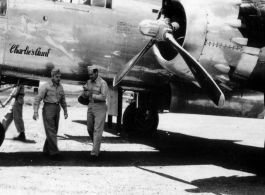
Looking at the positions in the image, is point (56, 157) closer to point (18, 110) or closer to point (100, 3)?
point (18, 110)

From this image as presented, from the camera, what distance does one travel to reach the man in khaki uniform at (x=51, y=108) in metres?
8.14

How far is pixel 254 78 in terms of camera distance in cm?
835

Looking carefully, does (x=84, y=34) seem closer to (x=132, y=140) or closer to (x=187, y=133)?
(x=132, y=140)

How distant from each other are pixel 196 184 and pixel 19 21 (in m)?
4.82

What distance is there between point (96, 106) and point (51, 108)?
0.92 metres

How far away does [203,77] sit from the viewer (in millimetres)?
7219

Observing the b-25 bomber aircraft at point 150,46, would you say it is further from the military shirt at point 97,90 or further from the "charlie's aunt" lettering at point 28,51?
the military shirt at point 97,90

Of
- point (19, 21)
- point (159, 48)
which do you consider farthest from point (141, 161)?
point (19, 21)

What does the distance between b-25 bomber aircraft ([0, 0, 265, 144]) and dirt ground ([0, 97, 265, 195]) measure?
49.4 inches

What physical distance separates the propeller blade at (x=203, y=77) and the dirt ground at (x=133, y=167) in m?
1.49

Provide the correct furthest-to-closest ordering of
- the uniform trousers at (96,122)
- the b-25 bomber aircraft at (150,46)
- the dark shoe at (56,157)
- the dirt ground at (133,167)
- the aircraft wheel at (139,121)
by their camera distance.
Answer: the aircraft wheel at (139,121)
the uniform trousers at (96,122)
the dark shoe at (56,157)
the b-25 bomber aircraft at (150,46)
the dirt ground at (133,167)

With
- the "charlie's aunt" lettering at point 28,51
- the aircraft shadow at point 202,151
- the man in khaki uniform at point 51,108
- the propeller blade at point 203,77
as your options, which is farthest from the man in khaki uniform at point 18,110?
the propeller blade at point 203,77

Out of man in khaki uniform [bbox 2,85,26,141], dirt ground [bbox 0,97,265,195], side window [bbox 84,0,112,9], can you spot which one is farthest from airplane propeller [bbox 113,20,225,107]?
man in khaki uniform [bbox 2,85,26,141]

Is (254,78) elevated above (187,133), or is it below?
above
